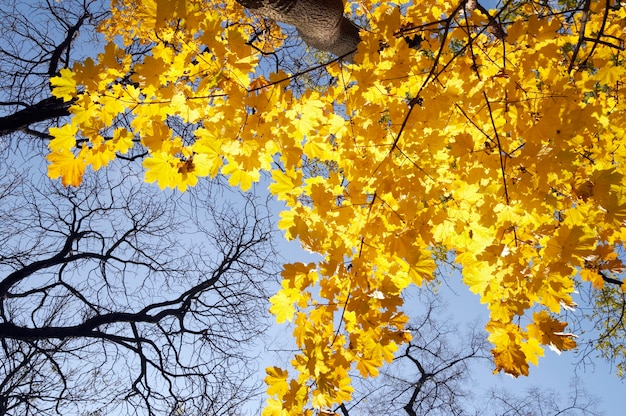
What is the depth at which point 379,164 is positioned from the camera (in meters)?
1.91

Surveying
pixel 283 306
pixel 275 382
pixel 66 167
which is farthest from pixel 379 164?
pixel 66 167

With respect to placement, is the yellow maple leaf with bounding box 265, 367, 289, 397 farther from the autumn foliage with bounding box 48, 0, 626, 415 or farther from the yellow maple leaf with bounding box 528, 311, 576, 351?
the yellow maple leaf with bounding box 528, 311, 576, 351

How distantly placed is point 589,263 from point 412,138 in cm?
110

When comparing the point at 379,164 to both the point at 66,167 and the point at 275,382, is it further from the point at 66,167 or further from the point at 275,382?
the point at 66,167

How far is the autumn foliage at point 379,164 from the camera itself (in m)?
1.65

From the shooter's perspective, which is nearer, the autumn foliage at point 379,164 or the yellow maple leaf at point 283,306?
the autumn foliage at point 379,164

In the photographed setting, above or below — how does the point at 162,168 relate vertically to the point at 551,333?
above

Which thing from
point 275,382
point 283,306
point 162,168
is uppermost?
point 162,168

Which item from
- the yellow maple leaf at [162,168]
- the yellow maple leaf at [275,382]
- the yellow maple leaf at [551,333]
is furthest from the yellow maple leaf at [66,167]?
the yellow maple leaf at [551,333]

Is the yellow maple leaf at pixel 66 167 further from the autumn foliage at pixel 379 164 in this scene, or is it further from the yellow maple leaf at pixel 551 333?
the yellow maple leaf at pixel 551 333

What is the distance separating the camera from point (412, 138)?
2.02 m

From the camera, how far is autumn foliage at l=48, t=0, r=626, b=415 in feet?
5.42

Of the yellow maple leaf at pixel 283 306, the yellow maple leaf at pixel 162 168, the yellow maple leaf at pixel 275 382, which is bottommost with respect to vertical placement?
the yellow maple leaf at pixel 275 382

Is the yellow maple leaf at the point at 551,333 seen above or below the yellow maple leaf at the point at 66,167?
below
